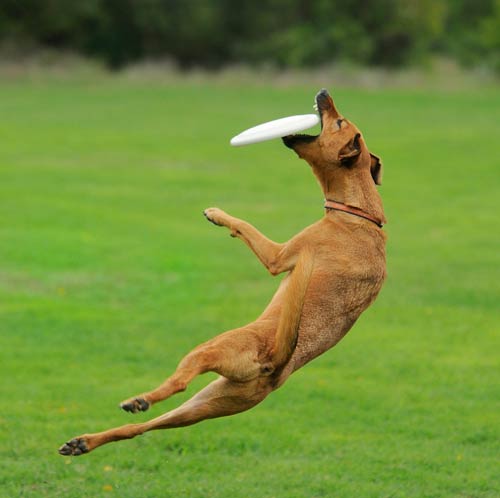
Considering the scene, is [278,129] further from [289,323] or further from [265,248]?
[289,323]

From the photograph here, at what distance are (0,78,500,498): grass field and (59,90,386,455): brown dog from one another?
1.77 meters

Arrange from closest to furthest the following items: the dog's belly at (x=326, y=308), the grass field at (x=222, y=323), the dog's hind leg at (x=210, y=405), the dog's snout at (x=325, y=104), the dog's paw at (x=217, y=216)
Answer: the dog's hind leg at (x=210, y=405) → the dog's belly at (x=326, y=308) → the dog's snout at (x=325, y=104) → the dog's paw at (x=217, y=216) → the grass field at (x=222, y=323)

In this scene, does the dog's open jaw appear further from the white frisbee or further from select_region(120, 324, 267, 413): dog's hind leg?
select_region(120, 324, 267, 413): dog's hind leg

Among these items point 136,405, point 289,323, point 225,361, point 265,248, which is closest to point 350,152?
point 265,248

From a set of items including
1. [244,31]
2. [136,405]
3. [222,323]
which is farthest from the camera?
[244,31]

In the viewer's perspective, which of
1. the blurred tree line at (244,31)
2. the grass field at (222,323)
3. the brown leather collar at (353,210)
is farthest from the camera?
the blurred tree line at (244,31)

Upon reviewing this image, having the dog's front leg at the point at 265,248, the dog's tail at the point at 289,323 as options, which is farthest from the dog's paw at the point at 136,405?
the dog's front leg at the point at 265,248

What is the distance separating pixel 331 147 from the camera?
6.42 meters

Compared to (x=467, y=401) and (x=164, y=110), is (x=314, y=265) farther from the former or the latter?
(x=164, y=110)

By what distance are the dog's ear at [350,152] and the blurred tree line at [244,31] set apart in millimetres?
50939

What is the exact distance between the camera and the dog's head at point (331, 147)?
6.41 meters

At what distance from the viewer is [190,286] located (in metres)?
14.9

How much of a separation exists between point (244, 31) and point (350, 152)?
58.6 m

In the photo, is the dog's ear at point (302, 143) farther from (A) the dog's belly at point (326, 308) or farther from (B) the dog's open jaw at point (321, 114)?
(A) the dog's belly at point (326, 308)
